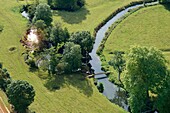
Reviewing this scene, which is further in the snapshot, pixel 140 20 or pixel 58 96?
pixel 140 20

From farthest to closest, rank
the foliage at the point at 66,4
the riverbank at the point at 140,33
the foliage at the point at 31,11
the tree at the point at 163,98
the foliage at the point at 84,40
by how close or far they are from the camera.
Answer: the foliage at the point at 66,4 < the foliage at the point at 31,11 < the riverbank at the point at 140,33 < the foliage at the point at 84,40 < the tree at the point at 163,98

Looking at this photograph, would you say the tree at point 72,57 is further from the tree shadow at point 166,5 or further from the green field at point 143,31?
the tree shadow at point 166,5

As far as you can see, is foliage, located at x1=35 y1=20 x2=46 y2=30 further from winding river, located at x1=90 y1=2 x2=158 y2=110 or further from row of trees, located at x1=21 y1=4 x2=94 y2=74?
winding river, located at x1=90 y1=2 x2=158 y2=110

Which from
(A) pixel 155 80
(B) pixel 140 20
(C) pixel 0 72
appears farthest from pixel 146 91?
(B) pixel 140 20

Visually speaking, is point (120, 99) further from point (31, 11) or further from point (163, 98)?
point (31, 11)

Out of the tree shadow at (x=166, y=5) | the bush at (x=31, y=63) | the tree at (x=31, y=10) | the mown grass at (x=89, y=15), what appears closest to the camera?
the bush at (x=31, y=63)

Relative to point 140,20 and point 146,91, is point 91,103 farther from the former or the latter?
point 140,20

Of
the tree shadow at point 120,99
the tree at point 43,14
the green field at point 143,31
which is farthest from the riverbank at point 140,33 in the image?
the tree at point 43,14
